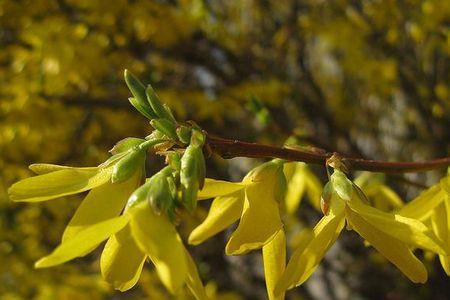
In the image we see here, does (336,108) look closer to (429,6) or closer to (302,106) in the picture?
(302,106)

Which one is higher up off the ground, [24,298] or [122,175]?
[122,175]

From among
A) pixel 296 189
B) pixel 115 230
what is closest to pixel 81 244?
pixel 115 230

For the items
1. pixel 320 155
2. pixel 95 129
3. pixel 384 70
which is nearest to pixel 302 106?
pixel 384 70

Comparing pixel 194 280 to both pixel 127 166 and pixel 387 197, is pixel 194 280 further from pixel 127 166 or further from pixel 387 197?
pixel 387 197

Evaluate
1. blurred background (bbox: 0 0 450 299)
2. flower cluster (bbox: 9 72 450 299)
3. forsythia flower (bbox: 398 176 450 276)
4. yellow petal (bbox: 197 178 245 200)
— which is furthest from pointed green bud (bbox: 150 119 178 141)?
blurred background (bbox: 0 0 450 299)

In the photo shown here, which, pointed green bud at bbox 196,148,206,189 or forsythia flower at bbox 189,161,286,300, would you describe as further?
forsythia flower at bbox 189,161,286,300

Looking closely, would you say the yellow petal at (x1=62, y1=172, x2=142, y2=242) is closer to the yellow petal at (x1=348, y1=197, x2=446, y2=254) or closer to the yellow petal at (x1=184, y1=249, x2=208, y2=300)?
the yellow petal at (x1=184, y1=249, x2=208, y2=300)
